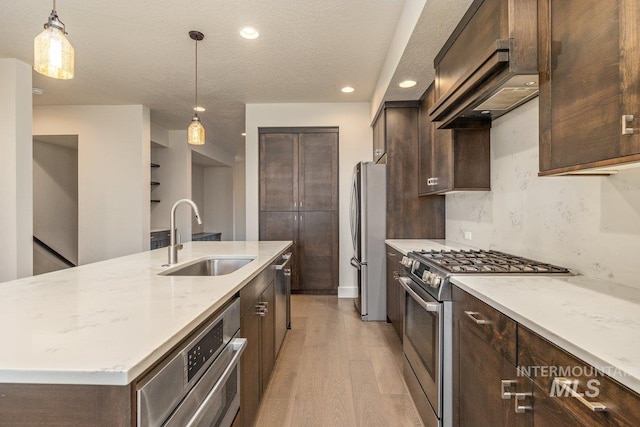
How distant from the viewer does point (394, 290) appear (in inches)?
122

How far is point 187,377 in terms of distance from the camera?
0.88 m

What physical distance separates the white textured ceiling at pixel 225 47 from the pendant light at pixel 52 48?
1.23 meters

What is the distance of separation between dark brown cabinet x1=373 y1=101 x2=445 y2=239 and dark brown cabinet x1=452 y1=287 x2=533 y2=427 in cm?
203

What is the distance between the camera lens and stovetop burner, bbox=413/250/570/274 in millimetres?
1522

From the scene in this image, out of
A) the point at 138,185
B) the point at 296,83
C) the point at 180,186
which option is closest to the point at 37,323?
the point at 296,83

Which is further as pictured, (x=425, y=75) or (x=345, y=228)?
(x=345, y=228)

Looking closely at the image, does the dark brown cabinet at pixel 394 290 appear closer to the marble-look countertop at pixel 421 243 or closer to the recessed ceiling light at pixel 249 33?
the marble-look countertop at pixel 421 243

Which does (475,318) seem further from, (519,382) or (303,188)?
(303,188)

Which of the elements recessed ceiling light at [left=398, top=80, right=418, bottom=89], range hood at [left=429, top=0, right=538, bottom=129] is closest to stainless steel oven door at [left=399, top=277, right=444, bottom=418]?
range hood at [left=429, top=0, right=538, bottom=129]

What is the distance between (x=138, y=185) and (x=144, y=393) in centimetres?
471

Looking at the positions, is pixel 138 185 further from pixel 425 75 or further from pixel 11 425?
pixel 11 425

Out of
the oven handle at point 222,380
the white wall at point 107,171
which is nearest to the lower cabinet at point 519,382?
the oven handle at point 222,380

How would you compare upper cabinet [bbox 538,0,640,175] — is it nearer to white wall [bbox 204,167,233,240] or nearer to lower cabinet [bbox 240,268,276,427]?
lower cabinet [bbox 240,268,276,427]

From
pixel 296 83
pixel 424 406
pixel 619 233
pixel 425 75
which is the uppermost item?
pixel 296 83
